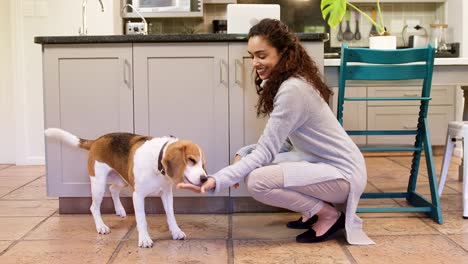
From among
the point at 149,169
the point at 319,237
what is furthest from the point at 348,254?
the point at 149,169

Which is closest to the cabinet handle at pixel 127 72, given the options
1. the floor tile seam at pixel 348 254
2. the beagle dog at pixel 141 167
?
the beagle dog at pixel 141 167

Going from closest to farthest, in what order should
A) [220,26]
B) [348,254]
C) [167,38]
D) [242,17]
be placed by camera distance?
1. [348,254]
2. [167,38]
3. [242,17]
4. [220,26]

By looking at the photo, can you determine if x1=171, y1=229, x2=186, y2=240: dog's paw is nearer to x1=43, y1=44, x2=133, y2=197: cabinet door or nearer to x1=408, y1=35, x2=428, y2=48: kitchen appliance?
x1=43, y1=44, x2=133, y2=197: cabinet door

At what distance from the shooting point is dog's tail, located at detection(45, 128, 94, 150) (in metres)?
2.90

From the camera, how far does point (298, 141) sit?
2.60 meters

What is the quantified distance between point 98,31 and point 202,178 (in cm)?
355

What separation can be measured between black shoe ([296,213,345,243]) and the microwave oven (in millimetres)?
3694

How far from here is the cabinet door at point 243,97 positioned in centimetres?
309

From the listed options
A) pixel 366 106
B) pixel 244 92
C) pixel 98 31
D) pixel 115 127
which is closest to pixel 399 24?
pixel 366 106

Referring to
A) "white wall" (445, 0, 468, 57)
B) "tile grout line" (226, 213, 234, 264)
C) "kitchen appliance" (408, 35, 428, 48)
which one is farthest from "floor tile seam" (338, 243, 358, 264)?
"kitchen appliance" (408, 35, 428, 48)

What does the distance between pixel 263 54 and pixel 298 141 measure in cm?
44

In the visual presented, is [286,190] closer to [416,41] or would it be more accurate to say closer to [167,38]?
[167,38]

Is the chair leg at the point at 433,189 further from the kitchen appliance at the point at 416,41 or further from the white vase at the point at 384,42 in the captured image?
the kitchen appliance at the point at 416,41

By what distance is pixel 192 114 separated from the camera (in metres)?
3.13
